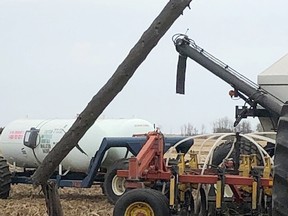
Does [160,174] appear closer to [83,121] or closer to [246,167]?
[246,167]

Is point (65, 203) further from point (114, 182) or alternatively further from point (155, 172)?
point (155, 172)

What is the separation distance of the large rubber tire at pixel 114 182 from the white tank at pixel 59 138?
0.83 metres

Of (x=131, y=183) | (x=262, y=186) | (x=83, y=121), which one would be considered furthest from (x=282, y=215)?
(x=131, y=183)

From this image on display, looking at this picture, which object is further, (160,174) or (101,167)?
(101,167)

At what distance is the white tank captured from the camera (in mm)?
13648

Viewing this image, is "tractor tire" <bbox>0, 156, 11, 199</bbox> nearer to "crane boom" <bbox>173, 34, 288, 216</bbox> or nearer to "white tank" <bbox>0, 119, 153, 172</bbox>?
"white tank" <bbox>0, 119, 153, 172</bbox>

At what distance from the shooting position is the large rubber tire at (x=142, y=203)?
27.0 feet

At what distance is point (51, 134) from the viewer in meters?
14.1

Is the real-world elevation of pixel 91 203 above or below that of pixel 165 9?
below

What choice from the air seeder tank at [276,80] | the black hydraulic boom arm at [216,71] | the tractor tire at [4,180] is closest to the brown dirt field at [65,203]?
the tractor tire at [4,180]

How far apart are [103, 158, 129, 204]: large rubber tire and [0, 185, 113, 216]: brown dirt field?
0.72 ft

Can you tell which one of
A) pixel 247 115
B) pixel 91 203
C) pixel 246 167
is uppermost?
pixel 247 115

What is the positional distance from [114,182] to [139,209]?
4.22m

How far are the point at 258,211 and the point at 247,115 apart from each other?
4090mm
